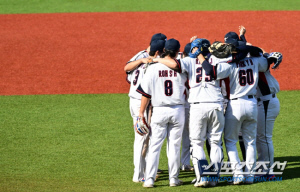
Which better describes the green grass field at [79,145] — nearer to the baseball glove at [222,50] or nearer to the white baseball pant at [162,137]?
the white baseball pant at [162,137]

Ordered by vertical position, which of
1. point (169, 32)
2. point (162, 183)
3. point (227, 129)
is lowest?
point (162, 183)

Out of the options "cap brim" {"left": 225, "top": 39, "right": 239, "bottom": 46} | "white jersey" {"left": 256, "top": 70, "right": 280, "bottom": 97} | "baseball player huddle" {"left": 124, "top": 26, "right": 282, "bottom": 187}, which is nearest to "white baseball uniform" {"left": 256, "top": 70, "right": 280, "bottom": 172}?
"white jersey" {"left": 256, "top": 70, "right": 280, "bottom": 97}

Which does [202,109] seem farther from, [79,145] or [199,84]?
[79,145]

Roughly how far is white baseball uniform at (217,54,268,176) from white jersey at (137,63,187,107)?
0.64m

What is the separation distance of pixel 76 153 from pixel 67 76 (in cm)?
562

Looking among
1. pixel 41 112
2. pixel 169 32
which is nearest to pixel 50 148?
pixel 41 112

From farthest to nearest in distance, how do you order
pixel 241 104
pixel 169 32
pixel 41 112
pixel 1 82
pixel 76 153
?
1. pixel 169 32
2. pixel 1 82
3. pixel 41 112
4. pixel 76 153
5. pixel 241 104

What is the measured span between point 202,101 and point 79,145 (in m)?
3.04

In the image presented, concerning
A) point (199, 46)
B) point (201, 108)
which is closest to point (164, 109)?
point (201, 108)

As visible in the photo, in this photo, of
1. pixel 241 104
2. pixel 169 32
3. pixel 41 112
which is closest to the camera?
pixel 241 104

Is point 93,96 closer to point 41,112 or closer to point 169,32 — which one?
point 41,112

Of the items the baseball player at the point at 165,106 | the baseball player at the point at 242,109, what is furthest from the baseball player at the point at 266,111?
the baseball player at the point at 165,106

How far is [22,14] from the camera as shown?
1880 cm

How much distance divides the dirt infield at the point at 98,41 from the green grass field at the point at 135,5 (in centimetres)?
71
